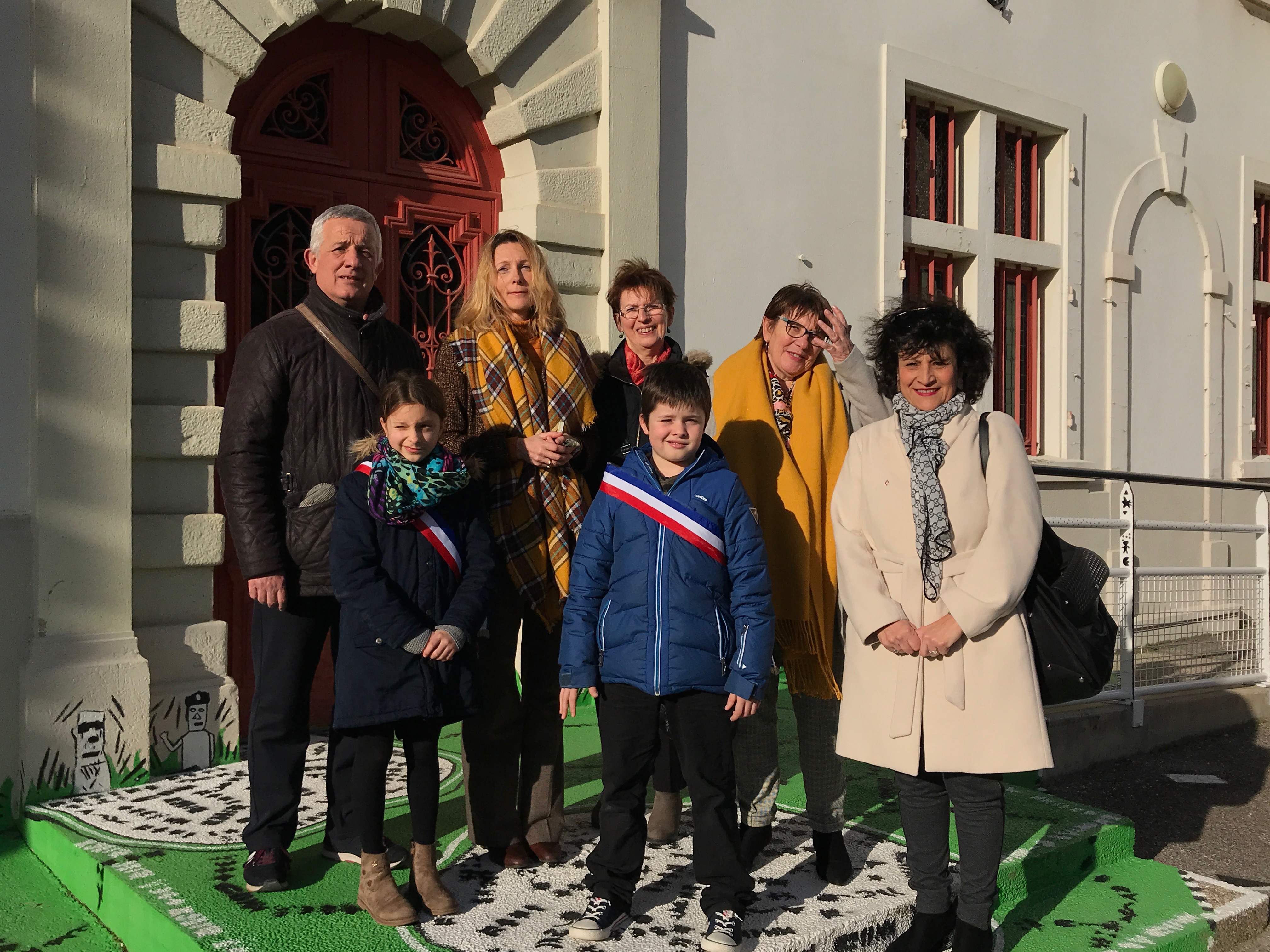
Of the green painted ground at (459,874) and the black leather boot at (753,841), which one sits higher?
the black leather boot at (753,841)

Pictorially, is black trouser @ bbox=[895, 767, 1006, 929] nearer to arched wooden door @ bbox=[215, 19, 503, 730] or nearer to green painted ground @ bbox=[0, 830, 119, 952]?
green painted ground @ bbox=[0, 830, 119, 952]

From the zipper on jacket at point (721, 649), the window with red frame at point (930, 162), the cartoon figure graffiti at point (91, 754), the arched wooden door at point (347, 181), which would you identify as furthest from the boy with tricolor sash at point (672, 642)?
the window with red frame at point (930, 162)

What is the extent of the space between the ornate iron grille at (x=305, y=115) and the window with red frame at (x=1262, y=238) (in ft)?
29.9

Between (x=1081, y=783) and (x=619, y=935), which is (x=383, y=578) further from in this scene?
(x=1081, y=783)

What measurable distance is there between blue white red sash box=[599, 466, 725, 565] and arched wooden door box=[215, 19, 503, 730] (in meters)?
2.35

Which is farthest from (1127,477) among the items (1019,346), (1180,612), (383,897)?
(383,897)

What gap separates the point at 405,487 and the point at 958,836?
1.72 metres

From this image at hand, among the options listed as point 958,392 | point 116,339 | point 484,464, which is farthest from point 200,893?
point 958,392

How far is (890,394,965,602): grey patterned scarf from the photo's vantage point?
9.66 feet

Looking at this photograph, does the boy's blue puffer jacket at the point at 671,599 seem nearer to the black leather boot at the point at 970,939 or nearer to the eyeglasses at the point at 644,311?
the eyeglasses at the point at 644,311

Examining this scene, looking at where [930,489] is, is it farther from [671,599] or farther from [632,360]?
[632,360]

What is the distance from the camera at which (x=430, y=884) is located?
297 cm

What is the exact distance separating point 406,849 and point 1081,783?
3.88 m

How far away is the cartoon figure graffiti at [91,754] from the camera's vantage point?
13.4 ft
